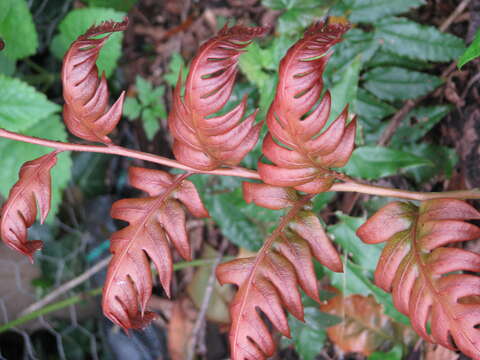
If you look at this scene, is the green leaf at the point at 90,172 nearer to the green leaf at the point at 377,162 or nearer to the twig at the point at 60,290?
the twig at the point at 60,290

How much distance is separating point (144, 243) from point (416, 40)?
83 centimetres

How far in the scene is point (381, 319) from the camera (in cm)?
132

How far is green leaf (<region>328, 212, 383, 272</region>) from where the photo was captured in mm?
1081

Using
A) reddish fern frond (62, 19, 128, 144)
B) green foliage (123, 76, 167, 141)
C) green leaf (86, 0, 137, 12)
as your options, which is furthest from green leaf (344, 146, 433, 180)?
green leaf (86, 0, 137, 12)

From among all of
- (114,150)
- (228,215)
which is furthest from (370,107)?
(114,150)

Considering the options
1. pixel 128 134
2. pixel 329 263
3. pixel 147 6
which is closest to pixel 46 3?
pixel 147 6

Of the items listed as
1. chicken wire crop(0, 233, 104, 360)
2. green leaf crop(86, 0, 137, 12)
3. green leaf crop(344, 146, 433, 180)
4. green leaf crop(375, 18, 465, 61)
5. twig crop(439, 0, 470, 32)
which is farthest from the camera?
chicken wire crop(0, 233, 104, 360)

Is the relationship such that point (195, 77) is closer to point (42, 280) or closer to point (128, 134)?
point (128, 134)

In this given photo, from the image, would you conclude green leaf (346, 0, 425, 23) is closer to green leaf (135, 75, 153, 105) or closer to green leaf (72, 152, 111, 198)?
green leaf (135, 75, 153, 105)

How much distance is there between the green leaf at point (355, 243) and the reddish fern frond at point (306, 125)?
35 centimetres

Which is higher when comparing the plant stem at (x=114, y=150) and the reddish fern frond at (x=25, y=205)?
the plant stem at (x=114, y=150)

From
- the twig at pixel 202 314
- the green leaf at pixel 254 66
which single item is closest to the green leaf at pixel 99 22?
the green leaf at pixel 254 66

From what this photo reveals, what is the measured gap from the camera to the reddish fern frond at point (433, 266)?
0.65m

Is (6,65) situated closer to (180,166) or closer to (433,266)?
(180,166)
